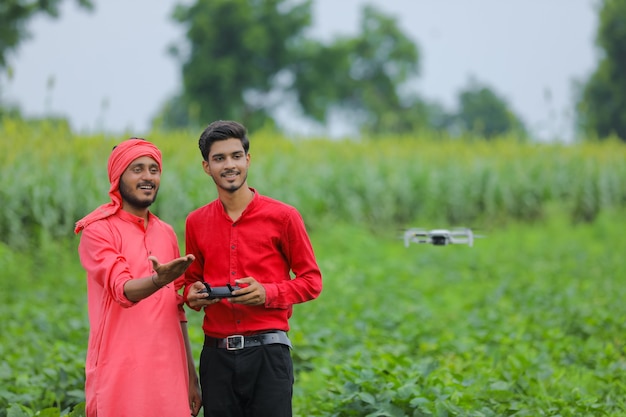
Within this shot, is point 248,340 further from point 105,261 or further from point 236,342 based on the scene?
point 105,261

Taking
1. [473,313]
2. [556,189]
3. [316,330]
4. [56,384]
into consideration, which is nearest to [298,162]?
[556,189]

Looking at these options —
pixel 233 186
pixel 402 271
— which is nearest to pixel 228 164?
pixel 233 186

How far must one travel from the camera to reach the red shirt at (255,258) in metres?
3.21

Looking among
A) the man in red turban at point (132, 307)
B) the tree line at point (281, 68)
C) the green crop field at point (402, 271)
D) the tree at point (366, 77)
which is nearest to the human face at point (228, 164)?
the man in red turban at point (132, 307)

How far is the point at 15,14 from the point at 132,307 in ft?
60.0

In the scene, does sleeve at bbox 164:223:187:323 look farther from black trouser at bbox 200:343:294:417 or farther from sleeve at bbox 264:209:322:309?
sleeve at bbox 264:209:322:309

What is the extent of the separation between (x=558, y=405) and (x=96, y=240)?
2.66m

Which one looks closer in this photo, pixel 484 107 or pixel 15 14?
pixel 15 14

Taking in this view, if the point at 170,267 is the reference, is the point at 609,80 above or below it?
above

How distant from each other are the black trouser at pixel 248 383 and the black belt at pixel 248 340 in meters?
0.02

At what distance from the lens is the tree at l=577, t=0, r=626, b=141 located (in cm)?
3034

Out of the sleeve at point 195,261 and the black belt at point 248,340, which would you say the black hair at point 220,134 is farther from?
the black belt at point 248,340

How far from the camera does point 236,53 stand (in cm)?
3177

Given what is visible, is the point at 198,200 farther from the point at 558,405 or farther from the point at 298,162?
the point at 558,405
